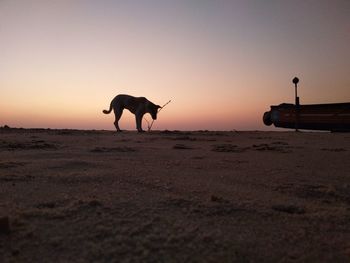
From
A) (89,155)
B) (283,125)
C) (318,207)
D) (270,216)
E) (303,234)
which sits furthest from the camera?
(283,125)

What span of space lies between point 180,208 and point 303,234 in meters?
0.78

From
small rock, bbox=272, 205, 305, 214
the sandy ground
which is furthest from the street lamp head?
small rock, bbox=272, 205, 305, 214

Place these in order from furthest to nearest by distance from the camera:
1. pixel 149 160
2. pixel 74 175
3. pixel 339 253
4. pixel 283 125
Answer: pixel 283 125 < pixel 149 160 < pixel 74 175 < pixel 339 253

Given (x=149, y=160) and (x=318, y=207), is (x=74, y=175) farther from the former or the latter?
(x=318, y=207)

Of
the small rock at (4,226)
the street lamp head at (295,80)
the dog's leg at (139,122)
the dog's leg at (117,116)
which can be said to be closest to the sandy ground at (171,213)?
the small rock at (4,226)

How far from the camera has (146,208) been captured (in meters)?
2.53

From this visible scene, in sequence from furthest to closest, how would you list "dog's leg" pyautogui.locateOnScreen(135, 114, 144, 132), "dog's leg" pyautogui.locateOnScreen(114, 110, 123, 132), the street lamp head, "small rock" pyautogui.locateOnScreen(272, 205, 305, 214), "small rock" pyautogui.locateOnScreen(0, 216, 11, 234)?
the street lamp head
"dog's leg" pyautogui.locateOnScreen(114, 110, 123, 132)
"dog's leg" pyautogui.locateOnScreen(135, 114, 144, 132)
"small rock" pyautogui.locateOnScreen(272, 205, 305, 214)
"small rock" pyautogui.locateOnScreen(0, 216, 11, 234)

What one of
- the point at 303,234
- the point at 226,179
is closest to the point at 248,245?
the point at 303,234

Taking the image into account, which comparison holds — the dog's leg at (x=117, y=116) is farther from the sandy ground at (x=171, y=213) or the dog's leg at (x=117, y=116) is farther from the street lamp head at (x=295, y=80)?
the sandy ground at (x=171, y=213)

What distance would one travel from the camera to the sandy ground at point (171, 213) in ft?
6.25

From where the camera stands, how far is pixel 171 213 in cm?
246

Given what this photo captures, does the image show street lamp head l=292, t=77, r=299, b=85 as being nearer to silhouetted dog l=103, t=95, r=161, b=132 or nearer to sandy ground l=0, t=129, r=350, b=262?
silhouetted dog l=103, t=95, r=161, b=132

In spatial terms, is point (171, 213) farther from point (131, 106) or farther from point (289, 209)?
point (131, 106)

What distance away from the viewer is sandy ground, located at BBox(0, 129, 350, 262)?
1904 millimetres
